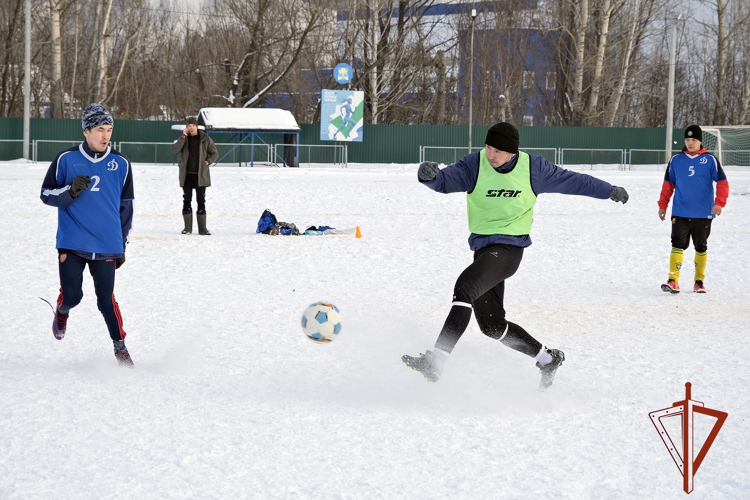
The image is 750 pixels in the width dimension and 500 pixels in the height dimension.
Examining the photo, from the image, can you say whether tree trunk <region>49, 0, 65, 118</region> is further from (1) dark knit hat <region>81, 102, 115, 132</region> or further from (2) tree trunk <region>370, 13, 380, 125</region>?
(1) dark knit hat <region>81, 102, 115, 132</region>

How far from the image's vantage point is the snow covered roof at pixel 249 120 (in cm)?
2983

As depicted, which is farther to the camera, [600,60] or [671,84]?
[600,60]

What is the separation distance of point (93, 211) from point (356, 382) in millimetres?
1979

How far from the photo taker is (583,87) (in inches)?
1636

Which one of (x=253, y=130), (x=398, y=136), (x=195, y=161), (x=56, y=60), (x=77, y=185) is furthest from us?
(x=398, y=136)

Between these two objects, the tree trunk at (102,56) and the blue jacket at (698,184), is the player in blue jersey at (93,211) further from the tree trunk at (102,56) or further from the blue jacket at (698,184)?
the tree trunk at (102,56)

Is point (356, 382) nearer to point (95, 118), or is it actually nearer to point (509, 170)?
point (509, 170)

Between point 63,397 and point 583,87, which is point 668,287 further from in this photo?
point 583,87

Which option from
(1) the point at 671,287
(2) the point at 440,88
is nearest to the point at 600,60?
(2) the point at 440,88

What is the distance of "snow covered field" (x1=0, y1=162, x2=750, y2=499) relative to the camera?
363 cm

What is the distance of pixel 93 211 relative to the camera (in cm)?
520

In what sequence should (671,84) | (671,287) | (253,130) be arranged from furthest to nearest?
(671,84)
(253,130)
(671,287)

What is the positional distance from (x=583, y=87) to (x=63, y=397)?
3991 centimetres

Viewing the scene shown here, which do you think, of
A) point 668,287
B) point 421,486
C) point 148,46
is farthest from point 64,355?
point 148,46
